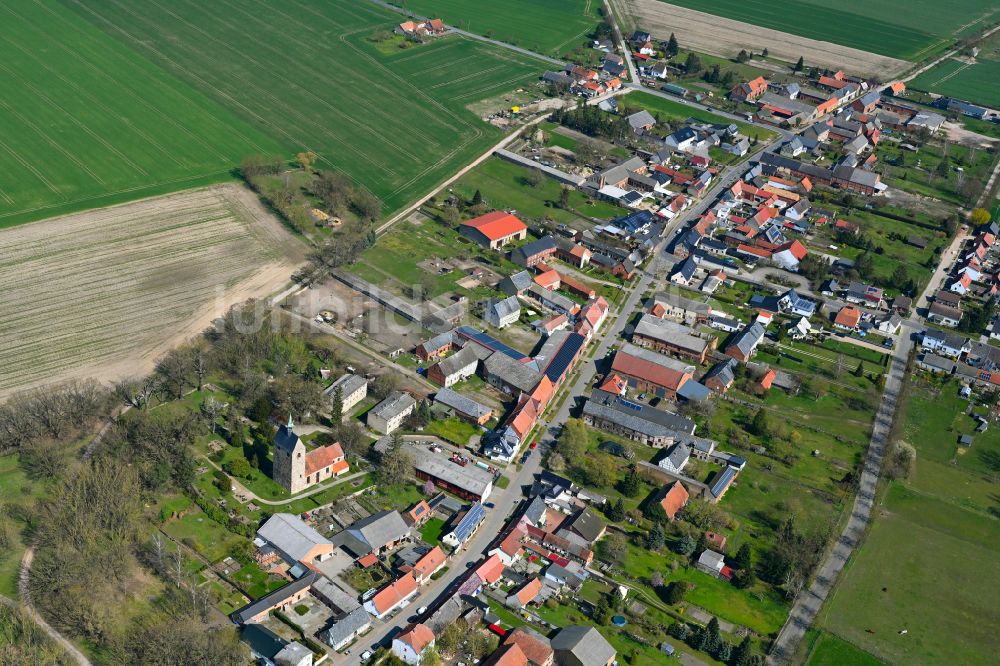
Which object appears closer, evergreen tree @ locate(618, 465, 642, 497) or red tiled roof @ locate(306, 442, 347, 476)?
red tiled roof @ locate(306, 442, 347, 476)

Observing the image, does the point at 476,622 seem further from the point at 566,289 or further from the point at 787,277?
the point at 787,277

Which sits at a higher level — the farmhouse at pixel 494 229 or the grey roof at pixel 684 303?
the grey roof at pixel 684 303

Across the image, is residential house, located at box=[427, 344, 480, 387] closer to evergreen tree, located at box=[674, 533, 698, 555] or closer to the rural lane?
evergreen tree, located at box=[674, 533, 698, 555]

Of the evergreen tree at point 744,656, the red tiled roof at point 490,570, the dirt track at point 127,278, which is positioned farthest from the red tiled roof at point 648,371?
the dirt track at point 127,278

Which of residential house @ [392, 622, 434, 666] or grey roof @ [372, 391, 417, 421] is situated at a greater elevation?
grey roof @ [372, 391, 417, 421]

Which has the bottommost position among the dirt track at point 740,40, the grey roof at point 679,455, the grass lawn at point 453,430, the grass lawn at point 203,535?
the grass lawn at point 203,535

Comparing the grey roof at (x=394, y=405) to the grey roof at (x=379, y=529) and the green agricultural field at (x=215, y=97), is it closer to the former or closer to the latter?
the grey roof at (x=379, y=529)

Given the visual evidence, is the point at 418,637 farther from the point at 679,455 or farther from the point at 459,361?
the point at 459,361

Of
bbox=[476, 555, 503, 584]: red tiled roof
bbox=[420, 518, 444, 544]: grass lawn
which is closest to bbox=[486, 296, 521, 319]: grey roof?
bbox=[420, 518, 444, 544]: grass lawn
